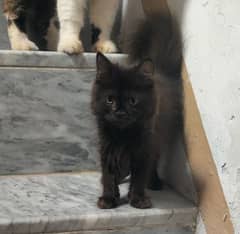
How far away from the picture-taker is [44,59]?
1345mm

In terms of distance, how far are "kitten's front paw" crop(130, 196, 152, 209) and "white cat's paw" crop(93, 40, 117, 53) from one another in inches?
27.5

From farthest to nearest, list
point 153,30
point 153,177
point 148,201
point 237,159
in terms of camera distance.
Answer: point 153,30 → point 153,177 → point 148,201 → point 237,159

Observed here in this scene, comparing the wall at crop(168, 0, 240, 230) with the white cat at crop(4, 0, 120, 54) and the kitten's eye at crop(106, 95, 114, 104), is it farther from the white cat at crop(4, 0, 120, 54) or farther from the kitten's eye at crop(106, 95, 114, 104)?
the white cat at crop(4, 0, 120, 54)

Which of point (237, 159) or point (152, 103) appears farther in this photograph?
point (152, 103)

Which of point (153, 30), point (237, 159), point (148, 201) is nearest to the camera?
point (237, 159)

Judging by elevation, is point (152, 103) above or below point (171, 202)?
above

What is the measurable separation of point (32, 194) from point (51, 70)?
0.40m

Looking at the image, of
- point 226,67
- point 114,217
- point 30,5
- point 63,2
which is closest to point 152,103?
point 226,67

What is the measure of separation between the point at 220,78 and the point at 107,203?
434 millimetres

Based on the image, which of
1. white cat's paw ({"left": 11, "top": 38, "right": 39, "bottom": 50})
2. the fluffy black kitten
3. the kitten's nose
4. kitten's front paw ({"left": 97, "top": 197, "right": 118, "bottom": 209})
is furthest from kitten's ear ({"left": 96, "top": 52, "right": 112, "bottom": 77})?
white cat's paw ({"left": 11, "top": 38, "right": 39, "bottom": 50})

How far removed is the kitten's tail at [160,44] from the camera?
4.44 ft

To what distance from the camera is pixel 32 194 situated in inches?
45.8

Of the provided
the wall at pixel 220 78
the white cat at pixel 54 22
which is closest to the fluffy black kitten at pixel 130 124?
the wall at pixel 220 78

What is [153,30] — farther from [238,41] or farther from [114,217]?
[114,217]
